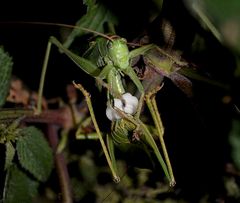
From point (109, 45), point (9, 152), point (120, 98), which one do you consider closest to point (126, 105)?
point (120, 98)

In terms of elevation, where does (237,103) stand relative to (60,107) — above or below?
above

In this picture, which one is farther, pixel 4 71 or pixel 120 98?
pixel 4 71

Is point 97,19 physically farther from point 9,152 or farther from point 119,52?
point 9,152

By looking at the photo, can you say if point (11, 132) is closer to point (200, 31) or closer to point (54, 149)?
point (54, 149)

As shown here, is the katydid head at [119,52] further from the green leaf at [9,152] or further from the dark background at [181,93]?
the green leaf at [9,152]

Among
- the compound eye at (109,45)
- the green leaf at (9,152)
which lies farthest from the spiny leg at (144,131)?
the green leaf at (9,152)

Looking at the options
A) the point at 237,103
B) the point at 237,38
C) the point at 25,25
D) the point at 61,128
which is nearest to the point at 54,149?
the point at 61,128
